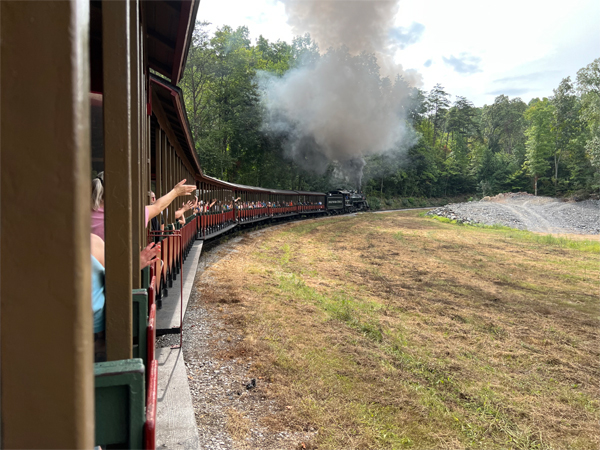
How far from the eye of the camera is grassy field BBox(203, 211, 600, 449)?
365 cm

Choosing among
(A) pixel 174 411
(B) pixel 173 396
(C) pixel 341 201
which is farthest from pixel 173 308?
(C) pixel 341 201

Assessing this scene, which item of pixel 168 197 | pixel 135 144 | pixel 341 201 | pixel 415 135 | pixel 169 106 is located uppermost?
pixel 415 135

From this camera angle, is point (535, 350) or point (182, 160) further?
point (182, 160)

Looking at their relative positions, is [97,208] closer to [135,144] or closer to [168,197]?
[135,144]

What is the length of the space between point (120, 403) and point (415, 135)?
6475cm

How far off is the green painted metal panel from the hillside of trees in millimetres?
35911

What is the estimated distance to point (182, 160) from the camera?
952cm

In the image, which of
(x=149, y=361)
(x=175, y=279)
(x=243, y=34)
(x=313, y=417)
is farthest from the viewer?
(x=243, y=34)

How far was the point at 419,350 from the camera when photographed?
536cm

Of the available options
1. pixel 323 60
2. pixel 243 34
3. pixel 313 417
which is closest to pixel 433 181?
pixel 323 60

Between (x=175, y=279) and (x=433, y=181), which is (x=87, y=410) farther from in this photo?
(x=433, y=181)

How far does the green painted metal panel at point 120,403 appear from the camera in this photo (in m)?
1.27

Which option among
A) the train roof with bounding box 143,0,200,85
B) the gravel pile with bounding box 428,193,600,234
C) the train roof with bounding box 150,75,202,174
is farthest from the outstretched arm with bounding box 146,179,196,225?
the gravel pile with bounding box 428,193,600,234

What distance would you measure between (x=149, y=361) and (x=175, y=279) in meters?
4.56
